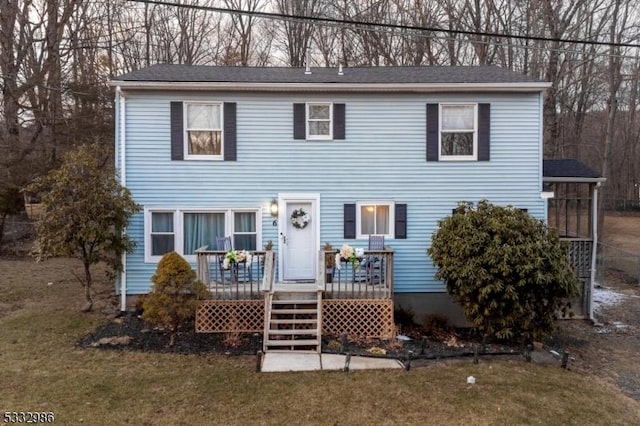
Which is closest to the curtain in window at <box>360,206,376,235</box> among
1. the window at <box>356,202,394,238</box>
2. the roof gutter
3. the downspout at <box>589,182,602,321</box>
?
the window at <box>356,202,394,238</box>

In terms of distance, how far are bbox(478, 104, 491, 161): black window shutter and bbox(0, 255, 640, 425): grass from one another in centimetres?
486

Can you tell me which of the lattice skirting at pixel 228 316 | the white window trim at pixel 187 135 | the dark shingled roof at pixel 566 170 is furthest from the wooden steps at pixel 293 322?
the dark shingled roof at pixel 566 170

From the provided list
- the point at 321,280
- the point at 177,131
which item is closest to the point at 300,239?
the point at 321,280

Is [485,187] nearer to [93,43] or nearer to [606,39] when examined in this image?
[606,39]

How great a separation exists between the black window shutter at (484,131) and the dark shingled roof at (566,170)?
199 centimetres

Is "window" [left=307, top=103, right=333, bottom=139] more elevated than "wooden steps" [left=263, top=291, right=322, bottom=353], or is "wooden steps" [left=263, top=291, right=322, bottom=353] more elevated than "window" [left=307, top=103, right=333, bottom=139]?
"window" [left=307, top=103, right=333, bottom=139]

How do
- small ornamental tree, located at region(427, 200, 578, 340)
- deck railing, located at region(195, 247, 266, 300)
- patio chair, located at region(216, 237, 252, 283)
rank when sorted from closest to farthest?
small ornamental tree, located at region(427, 200, 578, 340) < deck railing, located at region(195, 247, 266, 300) < patio chair, located at region(216, 237, 252, 283)

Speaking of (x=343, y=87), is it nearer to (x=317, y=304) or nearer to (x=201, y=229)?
(x=201, y=229)

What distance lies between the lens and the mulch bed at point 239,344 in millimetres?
7363

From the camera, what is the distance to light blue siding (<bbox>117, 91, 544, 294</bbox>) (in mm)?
9688

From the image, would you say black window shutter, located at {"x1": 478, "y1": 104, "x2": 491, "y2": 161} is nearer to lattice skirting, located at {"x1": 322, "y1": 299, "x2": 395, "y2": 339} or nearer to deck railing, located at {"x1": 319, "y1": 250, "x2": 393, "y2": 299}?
deck railing, located at {"x1": 319, "y1": 250, "x2": 393, "y2": 299}

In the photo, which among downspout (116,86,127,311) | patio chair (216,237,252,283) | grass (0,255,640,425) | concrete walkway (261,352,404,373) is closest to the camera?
grass (0,255,640,425)

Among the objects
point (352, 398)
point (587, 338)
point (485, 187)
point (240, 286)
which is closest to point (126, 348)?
point (240, 286)

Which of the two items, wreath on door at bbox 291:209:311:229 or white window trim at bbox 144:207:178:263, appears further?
wreath on door at bbox 291:209:311:229
